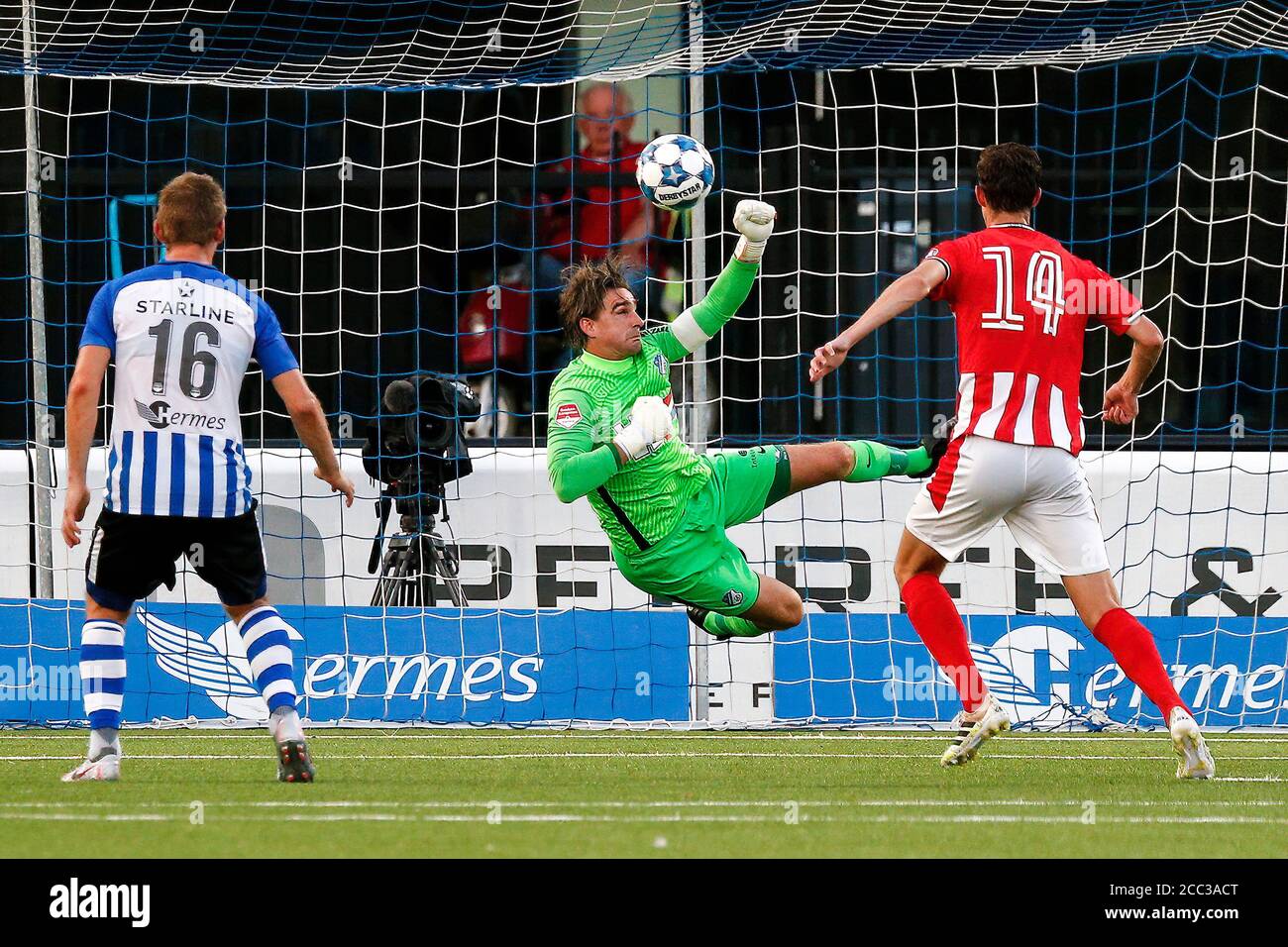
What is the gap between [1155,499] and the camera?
9.61 m

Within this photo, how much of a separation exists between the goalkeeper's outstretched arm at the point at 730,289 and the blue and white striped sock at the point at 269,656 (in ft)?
5.90

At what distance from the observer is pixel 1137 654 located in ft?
19.2

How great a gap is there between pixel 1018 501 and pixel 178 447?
2577mm

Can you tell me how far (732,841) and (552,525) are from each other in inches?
223

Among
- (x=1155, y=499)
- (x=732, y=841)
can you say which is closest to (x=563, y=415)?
(x=732, y=841)

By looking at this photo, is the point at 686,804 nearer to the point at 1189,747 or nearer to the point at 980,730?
the point at 980,730

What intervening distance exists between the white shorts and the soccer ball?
5.15 ft

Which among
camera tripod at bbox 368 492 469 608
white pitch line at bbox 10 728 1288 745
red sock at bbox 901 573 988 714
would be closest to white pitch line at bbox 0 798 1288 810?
red sock at bbox 901 573 988 714

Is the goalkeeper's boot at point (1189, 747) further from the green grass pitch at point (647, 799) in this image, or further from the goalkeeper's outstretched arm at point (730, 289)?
the goalkeeper's outstretched arm at point (730, 289)

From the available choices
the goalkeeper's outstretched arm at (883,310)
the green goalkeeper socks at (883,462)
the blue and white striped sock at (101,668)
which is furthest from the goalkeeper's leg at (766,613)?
the blue and white striped sock at (101,668)

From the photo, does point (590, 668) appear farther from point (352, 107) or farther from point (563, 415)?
point (352, 107)

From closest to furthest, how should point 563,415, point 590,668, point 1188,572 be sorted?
point 563,415 → point 590,668 → point 1188,572

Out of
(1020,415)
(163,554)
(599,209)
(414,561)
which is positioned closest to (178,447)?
(163,554)

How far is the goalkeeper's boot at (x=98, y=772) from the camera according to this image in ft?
18.5
